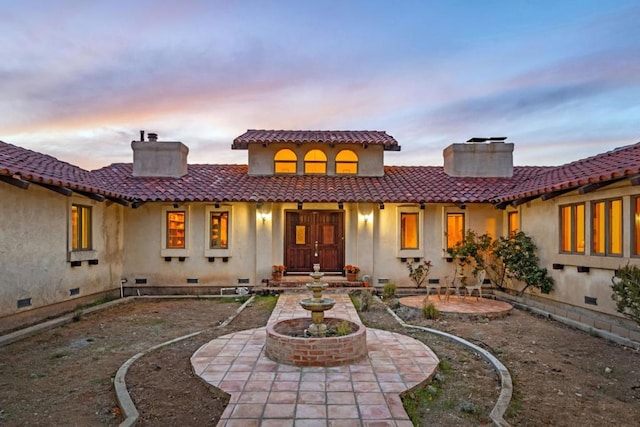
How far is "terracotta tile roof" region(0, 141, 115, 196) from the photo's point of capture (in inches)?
309

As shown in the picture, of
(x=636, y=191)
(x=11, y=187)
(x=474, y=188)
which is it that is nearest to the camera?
(x=636, y=191)

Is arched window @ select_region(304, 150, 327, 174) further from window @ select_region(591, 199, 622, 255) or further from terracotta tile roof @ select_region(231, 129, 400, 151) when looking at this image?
window @ select_region(591, 199, 622, 255)

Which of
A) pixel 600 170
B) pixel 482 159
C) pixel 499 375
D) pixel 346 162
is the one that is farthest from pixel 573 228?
pixel 346 162

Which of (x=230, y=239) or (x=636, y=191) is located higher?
(x=636, y=191)

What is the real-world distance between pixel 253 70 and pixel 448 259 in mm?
9627

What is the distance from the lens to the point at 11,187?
8297 mm

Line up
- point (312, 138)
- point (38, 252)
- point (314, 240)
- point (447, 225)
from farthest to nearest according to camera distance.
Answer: point (312, 138), point (314, 240), point (447, 225), point (38, 252)

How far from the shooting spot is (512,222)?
13281 mm

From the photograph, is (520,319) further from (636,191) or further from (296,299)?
(296,299)

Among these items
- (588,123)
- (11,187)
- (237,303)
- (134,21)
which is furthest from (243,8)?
(588,123)

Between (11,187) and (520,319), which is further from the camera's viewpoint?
(520,319)

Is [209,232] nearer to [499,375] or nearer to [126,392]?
[126,392]

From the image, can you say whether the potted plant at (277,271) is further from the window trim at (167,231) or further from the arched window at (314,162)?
the arched window at (314,162)

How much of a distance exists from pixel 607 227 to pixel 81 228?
13858mm
